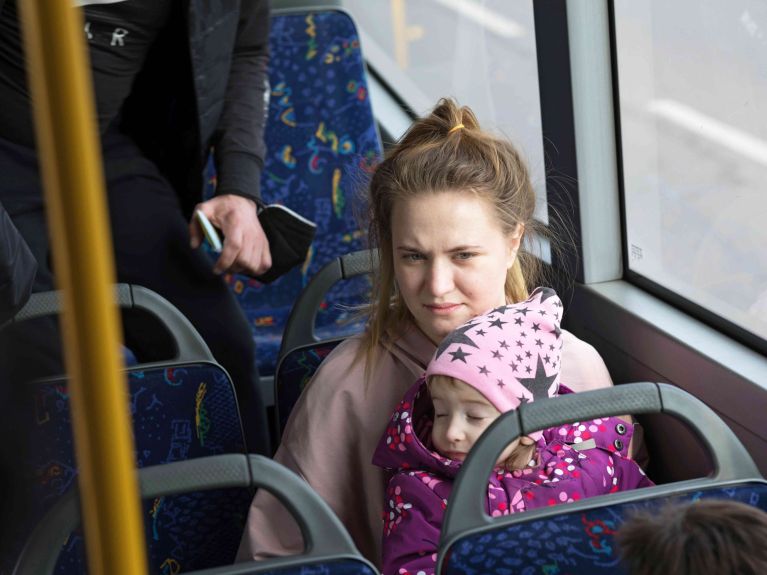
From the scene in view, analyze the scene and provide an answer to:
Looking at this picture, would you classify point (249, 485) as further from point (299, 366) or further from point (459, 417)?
point (299, 366)

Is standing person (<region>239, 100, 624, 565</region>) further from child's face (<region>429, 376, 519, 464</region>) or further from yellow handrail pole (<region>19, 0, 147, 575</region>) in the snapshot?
yellow handrail pole (<region>19, 0, 147, 575</region>)

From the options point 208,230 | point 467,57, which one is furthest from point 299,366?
point 467,57

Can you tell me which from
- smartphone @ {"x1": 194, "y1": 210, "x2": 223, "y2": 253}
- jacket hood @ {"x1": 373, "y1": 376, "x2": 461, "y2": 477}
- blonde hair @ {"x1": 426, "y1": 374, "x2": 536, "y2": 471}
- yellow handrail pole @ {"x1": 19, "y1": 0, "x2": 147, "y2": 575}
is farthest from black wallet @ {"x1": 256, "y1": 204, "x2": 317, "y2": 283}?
yellow handrail pole @ {"x1": 19, "y1": 0, "x2": 147, "y2": 575}

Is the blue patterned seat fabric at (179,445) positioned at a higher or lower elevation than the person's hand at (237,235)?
lower

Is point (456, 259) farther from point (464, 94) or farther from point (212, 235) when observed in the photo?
point (464, 94)

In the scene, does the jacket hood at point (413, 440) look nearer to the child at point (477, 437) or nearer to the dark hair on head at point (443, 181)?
the child at point (477, 437)

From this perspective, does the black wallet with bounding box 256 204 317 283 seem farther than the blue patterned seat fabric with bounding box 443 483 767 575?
Yes

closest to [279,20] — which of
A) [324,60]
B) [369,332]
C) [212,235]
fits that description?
[324,60]

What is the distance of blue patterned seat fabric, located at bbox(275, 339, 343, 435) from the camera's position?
1.77 metres

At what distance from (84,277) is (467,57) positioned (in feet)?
8.86

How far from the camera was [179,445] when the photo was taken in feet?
5.41

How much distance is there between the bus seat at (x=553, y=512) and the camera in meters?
1.10

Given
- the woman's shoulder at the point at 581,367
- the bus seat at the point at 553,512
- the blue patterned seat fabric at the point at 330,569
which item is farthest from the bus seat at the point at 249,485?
the woman's shoulder at the point at 581,367

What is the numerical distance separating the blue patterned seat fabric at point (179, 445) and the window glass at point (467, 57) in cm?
65
